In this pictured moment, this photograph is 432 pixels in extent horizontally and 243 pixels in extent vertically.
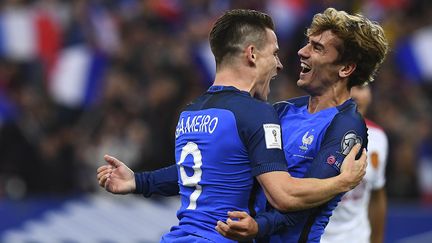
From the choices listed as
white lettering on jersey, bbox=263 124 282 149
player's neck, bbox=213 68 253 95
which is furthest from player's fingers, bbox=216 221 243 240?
player's neck, bbox=213 68 253 95

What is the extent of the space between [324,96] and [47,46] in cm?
1028

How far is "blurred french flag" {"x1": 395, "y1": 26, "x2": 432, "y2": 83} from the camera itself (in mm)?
15094

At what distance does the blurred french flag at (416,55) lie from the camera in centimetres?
1509

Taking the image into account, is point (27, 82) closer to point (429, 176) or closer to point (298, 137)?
point (429, 176)

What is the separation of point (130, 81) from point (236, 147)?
9.64 m

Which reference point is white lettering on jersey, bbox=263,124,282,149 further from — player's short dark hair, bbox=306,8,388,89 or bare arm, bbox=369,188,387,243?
bare arm, bbox=369,188,387,243

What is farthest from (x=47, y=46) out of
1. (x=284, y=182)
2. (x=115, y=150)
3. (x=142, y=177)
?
(x=284, y=182)

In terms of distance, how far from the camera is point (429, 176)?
13.0 metres

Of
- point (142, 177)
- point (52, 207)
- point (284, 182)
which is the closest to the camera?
point (284, 182)

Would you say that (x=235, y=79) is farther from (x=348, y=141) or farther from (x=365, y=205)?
(x=365, y=205)

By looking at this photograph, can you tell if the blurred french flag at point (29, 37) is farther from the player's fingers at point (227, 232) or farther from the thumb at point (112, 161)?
the player's fingers at point (227, 232)

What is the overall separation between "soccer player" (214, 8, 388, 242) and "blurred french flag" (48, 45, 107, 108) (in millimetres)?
9401

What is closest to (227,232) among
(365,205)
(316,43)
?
(316,43)

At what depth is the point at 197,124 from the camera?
18.5ft
